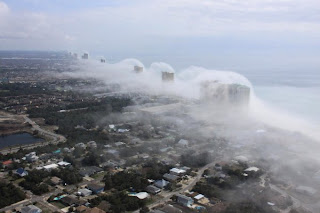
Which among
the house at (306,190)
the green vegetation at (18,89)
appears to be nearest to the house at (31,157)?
the house at (306,190)

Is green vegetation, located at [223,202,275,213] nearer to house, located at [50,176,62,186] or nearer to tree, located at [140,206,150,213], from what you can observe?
tree, located at [140,206,150,213]

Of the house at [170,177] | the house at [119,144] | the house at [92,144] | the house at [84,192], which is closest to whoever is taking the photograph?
the house at [84,192]

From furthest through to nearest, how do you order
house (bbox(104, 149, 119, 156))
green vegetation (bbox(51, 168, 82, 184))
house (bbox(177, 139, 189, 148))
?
1. house (bbox(177, 139, 189, 148))
2. house (bbox(104, 149, 119, 156))
3. green vegetation (bbox(51, 168, 82, 184))

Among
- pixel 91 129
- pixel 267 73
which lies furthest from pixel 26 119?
pixel 267 73

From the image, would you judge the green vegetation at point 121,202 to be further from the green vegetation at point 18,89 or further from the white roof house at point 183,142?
the green vegetation at point 18,89

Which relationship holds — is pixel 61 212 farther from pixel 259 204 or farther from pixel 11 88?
pixel 11 88

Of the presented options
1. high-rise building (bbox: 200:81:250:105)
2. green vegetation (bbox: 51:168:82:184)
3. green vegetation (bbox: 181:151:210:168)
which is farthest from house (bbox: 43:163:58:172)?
high-rise building (bbox: 200:81:250:105)
